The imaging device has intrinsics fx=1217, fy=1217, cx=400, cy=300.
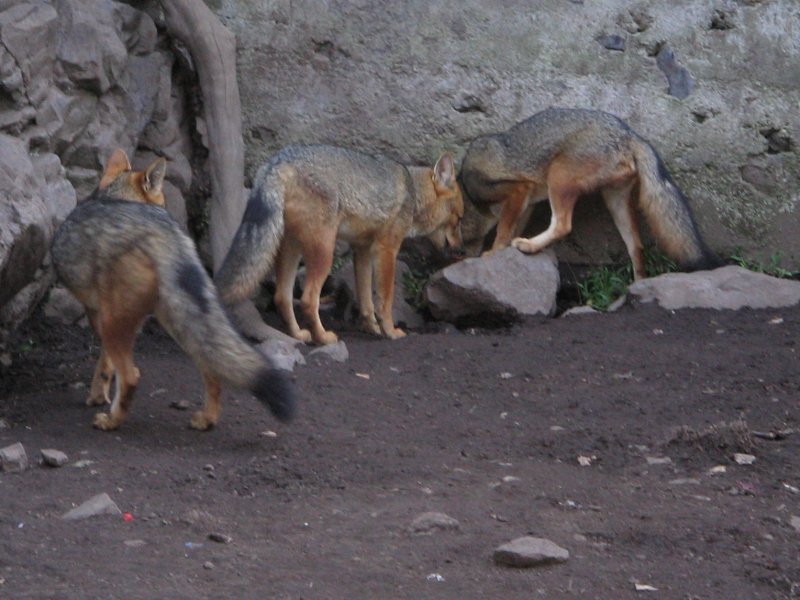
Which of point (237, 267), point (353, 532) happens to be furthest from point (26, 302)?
point (353, 532)

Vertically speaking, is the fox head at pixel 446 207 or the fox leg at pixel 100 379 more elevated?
the fox head at pixel 446 207

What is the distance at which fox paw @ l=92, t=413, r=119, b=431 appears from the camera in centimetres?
595

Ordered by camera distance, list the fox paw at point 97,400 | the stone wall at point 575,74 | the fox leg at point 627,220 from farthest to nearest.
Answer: the stone wall at point 575,74, the fox leg at point 627,220, the fox paw at point 97,400

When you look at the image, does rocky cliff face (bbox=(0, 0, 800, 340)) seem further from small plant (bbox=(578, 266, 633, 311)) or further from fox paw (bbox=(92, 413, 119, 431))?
fox paw (bbox=(92, 413, 119, 431))

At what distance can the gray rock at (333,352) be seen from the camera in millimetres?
7520

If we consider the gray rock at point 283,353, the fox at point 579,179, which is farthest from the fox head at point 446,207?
the gray rock at point 283,353

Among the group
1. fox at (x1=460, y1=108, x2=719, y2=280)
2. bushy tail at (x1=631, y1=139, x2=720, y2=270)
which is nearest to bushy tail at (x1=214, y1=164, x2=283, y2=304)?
fox at (x1=460, y1=108, x2=719, y2=280)

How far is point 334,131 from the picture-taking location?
9.47m

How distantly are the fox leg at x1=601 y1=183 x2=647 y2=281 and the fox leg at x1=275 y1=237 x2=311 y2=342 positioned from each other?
2549 mm

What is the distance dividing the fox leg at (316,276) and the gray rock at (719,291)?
219 cm

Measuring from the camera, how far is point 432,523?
452 centimetres

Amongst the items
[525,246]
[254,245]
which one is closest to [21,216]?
[254,245]

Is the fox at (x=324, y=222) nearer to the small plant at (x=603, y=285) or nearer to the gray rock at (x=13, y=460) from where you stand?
the small plant at (x=603, y=285)

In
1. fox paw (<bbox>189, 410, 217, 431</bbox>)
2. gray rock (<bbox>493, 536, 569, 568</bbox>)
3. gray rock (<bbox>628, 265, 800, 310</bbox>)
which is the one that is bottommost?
fox paw (<bbox>189, 410, 217, 431</bbox>)
